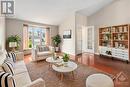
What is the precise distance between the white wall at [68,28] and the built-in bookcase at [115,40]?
1812mm

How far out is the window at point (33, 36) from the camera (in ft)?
23.3

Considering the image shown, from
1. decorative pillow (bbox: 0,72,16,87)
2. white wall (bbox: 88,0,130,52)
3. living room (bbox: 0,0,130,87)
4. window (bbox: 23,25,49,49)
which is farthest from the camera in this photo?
window (bbox: 23,25,49,49)

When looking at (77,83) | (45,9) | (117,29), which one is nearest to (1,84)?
(77,83)

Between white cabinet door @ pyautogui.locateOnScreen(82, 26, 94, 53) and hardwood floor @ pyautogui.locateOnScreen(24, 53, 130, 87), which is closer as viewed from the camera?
hardwood floor @ pyautogui.locateOnScreen(24, 53, 130, 87)

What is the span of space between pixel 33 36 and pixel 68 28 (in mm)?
2596

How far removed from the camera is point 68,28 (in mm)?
7492

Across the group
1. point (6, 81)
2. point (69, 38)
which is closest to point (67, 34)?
point (69, 38)

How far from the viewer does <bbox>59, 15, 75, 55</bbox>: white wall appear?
22.9ft

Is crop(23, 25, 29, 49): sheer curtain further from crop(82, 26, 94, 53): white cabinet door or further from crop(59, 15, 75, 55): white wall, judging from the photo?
crop(82, 26, 94, 53): white cabinet door

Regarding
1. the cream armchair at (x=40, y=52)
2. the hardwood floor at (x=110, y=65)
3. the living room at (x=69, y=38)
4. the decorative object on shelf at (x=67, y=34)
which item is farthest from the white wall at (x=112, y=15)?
the cream armchair at (x=40, y=52)

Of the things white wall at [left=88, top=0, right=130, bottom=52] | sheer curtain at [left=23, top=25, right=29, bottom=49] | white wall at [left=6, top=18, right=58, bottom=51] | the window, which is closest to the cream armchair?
the window

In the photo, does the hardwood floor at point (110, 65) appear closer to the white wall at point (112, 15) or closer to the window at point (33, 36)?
the window at point (33, 36)

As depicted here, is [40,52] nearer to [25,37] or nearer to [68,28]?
[25,37]

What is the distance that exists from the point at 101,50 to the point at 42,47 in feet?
12.1
